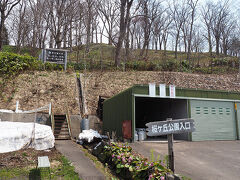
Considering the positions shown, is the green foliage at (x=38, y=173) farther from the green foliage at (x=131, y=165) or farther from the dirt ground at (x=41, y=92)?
the dirt ground at (x=41, y=92)

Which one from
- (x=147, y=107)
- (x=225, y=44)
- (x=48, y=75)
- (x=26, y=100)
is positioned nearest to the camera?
(x=26, y=100)

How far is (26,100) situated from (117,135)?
7958 mm

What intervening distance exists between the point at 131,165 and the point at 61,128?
7955 millimetres

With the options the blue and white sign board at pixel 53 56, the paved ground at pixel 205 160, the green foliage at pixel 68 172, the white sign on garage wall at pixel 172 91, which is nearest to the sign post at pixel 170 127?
the paved ground at pixel 205 160

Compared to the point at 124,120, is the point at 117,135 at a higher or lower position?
lower

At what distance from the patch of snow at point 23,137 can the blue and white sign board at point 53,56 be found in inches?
468

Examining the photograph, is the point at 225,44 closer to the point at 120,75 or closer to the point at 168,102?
the point at 120,75

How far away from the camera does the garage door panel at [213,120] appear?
10094 millimetres

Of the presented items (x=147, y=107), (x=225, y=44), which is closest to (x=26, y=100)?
(x=147, y=107)

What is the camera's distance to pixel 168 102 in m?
12.7

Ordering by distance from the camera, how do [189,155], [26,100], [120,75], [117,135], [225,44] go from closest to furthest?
[189,155]
[117,135]
[26,100]
[120,75]
[225,44]

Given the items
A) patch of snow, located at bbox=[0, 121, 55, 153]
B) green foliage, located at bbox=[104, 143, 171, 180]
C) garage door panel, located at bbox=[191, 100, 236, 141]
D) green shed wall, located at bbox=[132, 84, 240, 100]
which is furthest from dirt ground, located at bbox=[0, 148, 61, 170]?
garage door panel, located at bbox=[191, 100, 236, 141]

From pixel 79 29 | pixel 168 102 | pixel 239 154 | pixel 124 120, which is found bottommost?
pixel 239 154

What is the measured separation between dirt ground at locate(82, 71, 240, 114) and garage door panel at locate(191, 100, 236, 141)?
7.96m
